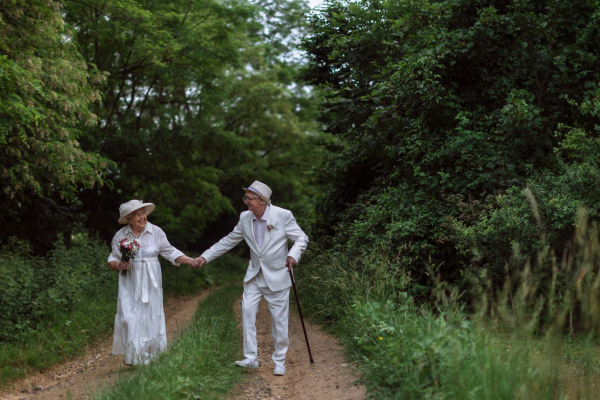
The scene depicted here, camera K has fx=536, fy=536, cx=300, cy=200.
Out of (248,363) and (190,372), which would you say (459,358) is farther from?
(248,363)

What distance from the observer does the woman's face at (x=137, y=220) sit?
687 centimetres

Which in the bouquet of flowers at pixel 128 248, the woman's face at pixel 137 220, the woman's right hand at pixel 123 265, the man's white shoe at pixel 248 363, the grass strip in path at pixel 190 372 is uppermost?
the woman's face at pixel 137 220

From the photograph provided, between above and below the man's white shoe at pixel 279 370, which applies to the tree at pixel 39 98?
above

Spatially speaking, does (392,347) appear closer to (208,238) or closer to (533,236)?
(533,236)

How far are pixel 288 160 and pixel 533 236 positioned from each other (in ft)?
79.0

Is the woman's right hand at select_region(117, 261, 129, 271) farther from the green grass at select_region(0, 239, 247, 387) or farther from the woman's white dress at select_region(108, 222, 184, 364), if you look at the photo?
the green grass at select_region(0, 239, 247, 387)

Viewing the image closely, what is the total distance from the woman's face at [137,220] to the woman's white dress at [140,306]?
0.08 meters

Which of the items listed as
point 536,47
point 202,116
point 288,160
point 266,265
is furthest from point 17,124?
point 288,160

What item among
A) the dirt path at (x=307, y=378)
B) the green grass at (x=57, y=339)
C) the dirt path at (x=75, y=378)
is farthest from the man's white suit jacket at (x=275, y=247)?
the green grass at (x=57, y=339)

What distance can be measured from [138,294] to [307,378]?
7.71 ft

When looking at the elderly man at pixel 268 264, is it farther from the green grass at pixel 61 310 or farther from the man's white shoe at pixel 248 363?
the green grass at pixel 61 310

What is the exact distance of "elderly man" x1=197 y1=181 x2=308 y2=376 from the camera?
6.55m

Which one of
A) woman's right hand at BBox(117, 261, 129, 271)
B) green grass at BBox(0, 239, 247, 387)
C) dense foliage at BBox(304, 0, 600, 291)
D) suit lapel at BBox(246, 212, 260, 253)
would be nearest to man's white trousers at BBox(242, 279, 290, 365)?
suit lapel at BBox(246, 212, 260, 253)

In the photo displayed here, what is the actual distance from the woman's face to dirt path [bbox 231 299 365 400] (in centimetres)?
232
